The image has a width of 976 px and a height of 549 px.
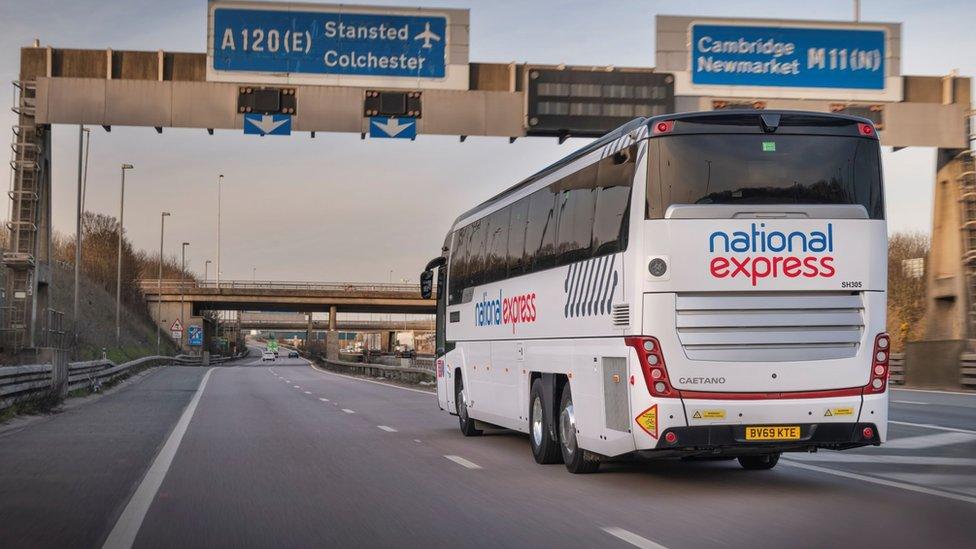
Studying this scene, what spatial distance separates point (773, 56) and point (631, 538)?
70.9 feet

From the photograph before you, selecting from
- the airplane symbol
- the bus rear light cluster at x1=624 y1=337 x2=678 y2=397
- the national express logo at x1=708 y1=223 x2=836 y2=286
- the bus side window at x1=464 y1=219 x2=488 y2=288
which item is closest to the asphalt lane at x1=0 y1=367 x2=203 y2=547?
the bus rear light cluster at x1=624 y1=337 x2=678 y2=397

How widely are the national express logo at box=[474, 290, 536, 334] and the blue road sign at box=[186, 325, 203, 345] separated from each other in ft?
262

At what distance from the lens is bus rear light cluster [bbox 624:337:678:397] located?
10.7 m

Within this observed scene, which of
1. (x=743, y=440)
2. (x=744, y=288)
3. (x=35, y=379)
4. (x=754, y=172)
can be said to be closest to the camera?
(x=743, y=440)

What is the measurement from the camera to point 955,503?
10.1 meters

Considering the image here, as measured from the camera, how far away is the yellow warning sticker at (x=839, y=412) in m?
10.8

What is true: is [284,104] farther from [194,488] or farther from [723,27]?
[194,488]

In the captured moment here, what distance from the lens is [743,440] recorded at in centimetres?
1066

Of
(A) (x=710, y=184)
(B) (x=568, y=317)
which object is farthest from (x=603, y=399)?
(A) (x=710, y=184)

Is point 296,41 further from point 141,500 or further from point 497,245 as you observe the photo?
point 141,500

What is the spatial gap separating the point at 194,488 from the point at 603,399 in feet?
13.3

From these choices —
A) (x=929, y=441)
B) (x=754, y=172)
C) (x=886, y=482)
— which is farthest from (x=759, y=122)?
(x=929, y=441)

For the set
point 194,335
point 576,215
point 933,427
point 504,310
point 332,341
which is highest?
point 576,215

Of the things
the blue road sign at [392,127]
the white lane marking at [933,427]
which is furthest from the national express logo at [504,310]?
the blue road sign at [392,127]
